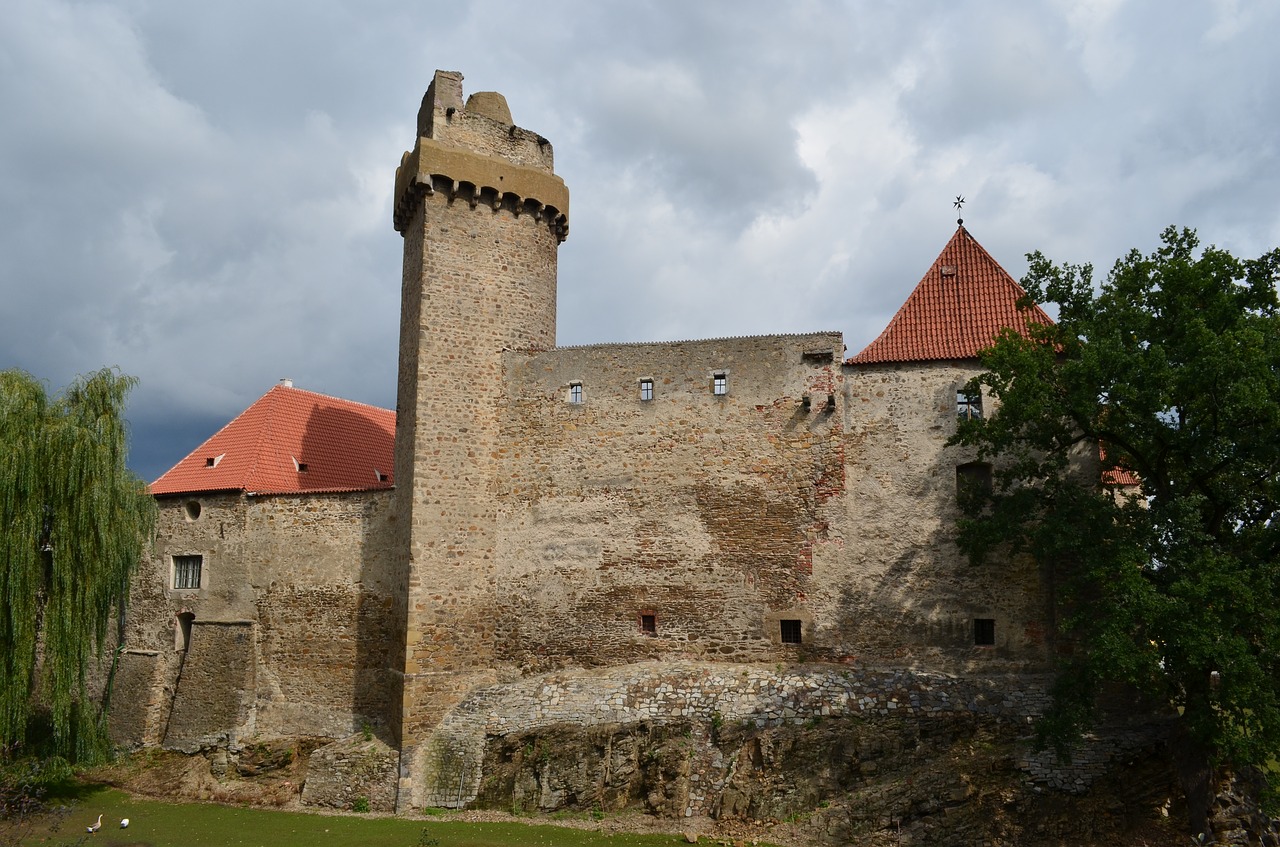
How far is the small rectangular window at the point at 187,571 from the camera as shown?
21516 mm

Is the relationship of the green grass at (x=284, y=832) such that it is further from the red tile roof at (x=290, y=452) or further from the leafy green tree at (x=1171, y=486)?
the leafy green tree at (x=1171, y=486)

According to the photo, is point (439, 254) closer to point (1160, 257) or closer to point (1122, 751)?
point (1160, 257)

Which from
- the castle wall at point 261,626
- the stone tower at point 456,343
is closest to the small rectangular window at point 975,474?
the stone tower at point 456,343

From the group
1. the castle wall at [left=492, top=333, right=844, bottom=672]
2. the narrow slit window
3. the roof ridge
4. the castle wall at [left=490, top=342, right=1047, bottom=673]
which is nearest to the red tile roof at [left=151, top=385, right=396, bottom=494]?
the roof ridge

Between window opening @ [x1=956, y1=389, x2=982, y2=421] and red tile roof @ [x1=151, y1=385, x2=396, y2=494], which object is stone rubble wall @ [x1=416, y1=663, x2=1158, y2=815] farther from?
red tile roof @ [x1=151, y1=385, x2=396, y2=494]

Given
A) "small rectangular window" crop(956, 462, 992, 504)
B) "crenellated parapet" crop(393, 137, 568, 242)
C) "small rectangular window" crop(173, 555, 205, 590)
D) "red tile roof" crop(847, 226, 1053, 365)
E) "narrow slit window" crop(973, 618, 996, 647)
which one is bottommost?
"narrow slit window" crop(973, 618, 996, 647)

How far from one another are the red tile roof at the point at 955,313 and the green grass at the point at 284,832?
9975 millimetres

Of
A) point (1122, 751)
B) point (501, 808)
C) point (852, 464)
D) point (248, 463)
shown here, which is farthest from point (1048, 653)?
point (248, 463)

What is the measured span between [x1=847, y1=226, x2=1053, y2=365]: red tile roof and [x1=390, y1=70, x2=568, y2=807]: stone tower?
7593 millimetres

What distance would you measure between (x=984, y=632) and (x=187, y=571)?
17.2 meters

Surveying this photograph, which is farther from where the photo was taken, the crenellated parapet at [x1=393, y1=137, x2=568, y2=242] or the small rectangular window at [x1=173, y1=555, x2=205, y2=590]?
the small rectangular window at [x1=173, y1=555, x2=205, y2=590]

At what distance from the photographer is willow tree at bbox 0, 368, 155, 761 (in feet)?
52.7

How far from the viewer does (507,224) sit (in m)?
21.0

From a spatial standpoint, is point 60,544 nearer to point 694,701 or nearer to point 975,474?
point 694,701
